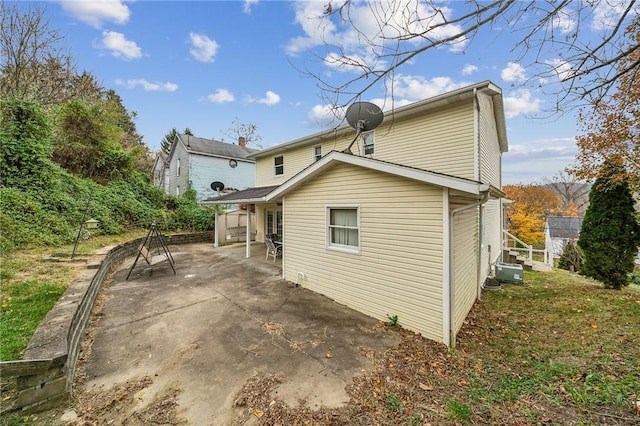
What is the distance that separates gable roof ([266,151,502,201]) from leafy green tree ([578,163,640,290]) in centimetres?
526

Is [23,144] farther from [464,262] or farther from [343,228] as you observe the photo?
[464,262]

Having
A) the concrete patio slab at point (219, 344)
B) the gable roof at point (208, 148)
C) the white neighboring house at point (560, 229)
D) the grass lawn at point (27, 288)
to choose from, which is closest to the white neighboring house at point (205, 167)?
the gable roof at point (208, 148)

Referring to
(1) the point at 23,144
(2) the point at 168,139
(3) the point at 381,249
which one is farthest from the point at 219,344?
(2) the point at 168,139

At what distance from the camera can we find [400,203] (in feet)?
16.1

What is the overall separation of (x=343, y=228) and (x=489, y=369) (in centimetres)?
360

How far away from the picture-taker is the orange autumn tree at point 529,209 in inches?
886

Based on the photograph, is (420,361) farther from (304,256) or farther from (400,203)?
(304,256)

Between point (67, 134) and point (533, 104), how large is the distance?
683 inches

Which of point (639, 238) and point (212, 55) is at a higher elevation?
point (212, 55)

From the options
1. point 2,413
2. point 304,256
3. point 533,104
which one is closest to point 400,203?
point 533,104

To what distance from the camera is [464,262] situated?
219 inches

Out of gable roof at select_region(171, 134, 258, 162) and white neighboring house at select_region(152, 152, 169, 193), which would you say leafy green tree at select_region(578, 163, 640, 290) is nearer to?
gable roof at select_region(171, 134, 258, 162)

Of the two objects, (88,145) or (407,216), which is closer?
(407,216)

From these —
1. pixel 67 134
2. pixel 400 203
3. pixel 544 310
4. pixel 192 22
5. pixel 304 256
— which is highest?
pixel 192 22
